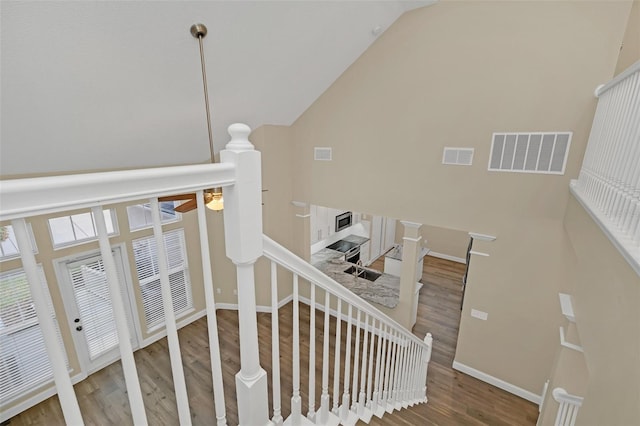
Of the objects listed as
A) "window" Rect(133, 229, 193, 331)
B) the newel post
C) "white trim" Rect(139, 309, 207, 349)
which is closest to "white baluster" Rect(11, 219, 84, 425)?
the newel post

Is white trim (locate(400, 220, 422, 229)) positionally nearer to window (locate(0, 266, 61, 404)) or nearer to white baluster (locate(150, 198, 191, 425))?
white baluster (locate(150, 198, 191, 425))

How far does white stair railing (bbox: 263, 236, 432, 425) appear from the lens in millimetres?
1208

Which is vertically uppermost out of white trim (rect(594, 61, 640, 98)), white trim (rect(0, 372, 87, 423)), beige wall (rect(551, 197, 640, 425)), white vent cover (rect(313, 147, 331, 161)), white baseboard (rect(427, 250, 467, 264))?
white trim (rect(594, 61, 640, 98))

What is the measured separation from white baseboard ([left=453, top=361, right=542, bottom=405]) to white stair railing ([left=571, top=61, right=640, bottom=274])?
9.54 feet

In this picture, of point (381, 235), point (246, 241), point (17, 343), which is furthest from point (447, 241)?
point (17, 343)

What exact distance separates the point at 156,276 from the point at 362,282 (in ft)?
12.6

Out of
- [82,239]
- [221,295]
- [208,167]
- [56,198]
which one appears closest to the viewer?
[56,198]

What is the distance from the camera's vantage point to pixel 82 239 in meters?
4.16

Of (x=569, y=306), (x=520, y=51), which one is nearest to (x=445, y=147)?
(x=520, y=51)

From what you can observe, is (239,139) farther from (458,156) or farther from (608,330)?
(458,156)

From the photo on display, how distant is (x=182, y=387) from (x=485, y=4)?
15.0 ft

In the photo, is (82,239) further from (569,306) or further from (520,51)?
(520,51)

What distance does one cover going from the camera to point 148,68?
9.29 ft

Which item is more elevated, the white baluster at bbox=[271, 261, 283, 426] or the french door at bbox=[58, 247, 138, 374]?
the white baluster at bbox=[271, 261, 283, 426]
